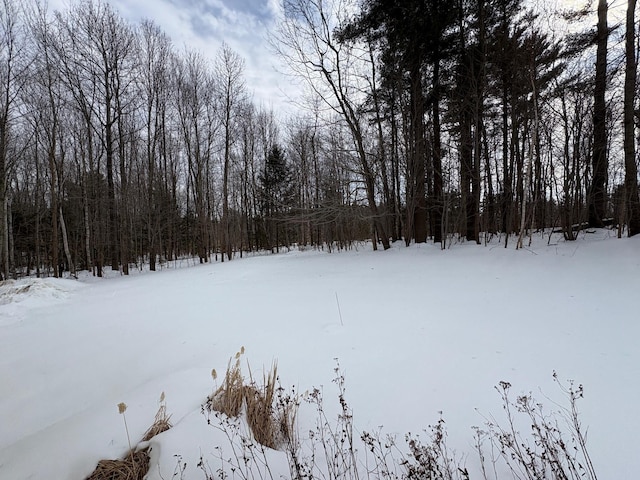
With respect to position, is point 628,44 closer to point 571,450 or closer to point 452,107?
point 452,107

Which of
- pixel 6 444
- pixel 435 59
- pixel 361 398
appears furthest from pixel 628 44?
pixel 6 444

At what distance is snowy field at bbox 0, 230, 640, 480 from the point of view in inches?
66.7

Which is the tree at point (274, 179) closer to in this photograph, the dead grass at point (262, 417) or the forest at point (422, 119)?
the forest at point (422, 119)

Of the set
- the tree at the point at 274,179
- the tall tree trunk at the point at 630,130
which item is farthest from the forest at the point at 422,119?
the tree at the point at 274,179

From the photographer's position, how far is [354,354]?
269 cm

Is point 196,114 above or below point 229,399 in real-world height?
above

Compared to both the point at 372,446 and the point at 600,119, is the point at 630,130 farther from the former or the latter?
the point at 372,446

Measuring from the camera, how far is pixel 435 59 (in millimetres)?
9117

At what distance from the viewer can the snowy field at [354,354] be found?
169 cm

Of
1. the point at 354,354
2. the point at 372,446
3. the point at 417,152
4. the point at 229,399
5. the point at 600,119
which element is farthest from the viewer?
the point at 417,152

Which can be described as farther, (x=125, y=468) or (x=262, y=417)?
(x=262, y=417)

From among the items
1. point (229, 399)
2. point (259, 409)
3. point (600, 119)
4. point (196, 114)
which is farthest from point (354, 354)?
point (196, 114)

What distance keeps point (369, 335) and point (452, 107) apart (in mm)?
8958

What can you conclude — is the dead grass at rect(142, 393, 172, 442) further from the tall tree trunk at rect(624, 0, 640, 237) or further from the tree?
the tree
